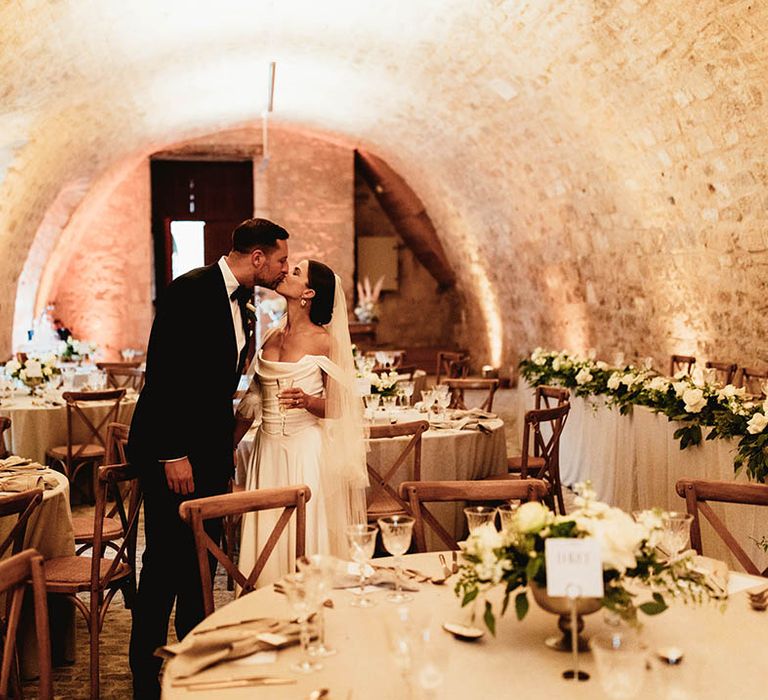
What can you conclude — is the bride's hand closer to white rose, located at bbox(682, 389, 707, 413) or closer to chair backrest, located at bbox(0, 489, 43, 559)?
chair backrest, located at bbox(0, 489, 43, 559)

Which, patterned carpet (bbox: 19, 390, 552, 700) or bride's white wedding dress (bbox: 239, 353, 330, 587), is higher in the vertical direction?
bride's white wedding dress (bbox: 239, 353, 330, 587)

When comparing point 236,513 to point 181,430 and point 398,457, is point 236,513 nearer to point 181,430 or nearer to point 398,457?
point 181,430

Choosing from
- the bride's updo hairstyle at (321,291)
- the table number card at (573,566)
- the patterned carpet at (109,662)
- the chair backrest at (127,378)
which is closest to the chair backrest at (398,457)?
the bride's updo hairstyle at (321,291)

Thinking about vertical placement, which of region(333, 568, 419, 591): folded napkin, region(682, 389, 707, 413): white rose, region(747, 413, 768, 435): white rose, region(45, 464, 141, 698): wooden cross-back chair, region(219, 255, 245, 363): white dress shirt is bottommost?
region(45, 464, 141, 698): wooden cross-back chair

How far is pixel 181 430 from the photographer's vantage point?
3463mm

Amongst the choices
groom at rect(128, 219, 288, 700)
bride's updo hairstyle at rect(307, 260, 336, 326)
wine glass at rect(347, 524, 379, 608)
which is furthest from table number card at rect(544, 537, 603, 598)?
bride's updo hairstyle at rect(307, 260, 336, 326)

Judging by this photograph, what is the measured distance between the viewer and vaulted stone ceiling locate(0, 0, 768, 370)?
266 inches

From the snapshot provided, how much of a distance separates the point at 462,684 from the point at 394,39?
764 cm

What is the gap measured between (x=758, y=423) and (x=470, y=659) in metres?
3.12

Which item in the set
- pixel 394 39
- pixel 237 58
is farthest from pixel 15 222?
pixel 394 39

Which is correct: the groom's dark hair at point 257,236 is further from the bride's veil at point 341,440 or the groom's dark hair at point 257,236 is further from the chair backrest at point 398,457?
the chair backrest at point 398,457

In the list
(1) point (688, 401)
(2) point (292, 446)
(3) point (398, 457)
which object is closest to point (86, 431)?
(3) point (398, 457)

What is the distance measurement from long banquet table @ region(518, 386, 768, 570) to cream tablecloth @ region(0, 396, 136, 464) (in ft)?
12.1

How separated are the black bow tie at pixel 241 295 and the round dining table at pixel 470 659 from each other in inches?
56.4
